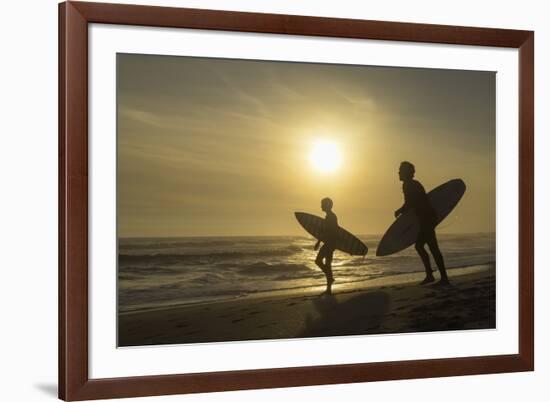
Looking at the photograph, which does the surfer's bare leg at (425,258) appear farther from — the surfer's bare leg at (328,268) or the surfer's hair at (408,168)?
the surfer's bare leg at (328,268)

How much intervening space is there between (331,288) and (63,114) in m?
1.16

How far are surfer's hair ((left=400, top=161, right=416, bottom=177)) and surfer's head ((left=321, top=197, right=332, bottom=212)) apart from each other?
326mm

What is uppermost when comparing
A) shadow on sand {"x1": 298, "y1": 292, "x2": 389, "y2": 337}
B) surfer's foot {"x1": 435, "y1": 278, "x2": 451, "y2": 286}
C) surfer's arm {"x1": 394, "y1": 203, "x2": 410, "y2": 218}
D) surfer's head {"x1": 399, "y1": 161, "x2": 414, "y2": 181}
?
surfer's head {"x1": 399, "y1": 161, "x2": 414, "y2": 181}

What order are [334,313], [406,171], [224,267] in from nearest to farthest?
[224,267]
[334,313]
[406,171]

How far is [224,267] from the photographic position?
359 cm

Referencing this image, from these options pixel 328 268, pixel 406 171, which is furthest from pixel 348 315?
pixel 406 171

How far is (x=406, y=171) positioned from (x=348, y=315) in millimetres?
596

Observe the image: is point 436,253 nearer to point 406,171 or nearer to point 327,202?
point 406,171

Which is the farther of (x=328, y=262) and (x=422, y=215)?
(x=422, y=215)

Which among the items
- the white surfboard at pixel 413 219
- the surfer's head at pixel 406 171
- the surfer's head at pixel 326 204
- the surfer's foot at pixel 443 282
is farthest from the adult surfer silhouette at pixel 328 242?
the surfer's foot at pixel 443 282

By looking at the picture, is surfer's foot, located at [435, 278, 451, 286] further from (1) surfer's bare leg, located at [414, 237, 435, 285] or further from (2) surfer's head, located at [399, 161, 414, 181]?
(2) surfer's head, located at [399, 161, 414, 181]

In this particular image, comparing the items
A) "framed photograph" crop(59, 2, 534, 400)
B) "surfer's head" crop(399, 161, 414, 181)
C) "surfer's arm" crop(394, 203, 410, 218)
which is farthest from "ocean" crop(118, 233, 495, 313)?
"surfer's head" crop(399, 161, 414, 181)

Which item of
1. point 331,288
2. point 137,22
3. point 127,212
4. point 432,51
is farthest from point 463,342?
point 137,22

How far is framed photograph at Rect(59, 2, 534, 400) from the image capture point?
346 cm
